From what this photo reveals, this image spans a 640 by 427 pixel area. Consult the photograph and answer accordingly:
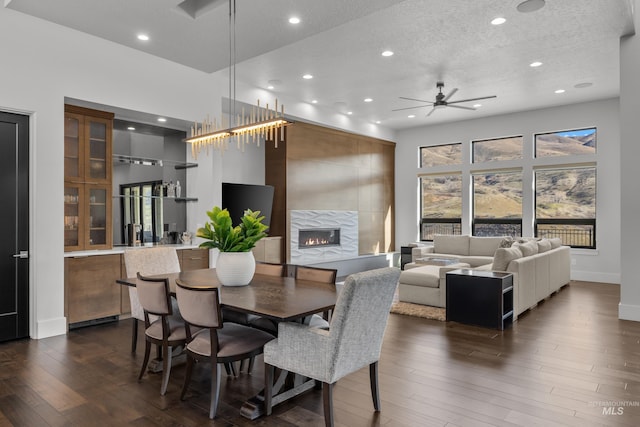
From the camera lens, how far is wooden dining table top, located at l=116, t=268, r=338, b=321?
2453 mm

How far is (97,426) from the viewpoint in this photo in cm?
251

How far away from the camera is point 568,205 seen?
8.34 metres

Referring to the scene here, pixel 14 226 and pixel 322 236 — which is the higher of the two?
pixel 14 226

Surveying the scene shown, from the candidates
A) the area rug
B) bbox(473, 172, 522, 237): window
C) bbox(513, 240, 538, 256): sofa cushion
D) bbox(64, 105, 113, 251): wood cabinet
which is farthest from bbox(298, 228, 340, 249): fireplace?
bbox(513, 240, 538, 256): sofa cushion

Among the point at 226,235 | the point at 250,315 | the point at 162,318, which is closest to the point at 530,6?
the point at 226,235

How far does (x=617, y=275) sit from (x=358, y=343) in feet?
24.2

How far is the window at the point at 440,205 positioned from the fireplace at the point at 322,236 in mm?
1991

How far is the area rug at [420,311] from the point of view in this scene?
516 centimetres

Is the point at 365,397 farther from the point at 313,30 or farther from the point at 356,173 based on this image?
the point at 356,173

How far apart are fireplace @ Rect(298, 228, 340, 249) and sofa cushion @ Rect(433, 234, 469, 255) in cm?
214

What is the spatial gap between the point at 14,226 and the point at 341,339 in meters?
3.77

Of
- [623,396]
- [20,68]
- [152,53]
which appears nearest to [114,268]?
[20,68]

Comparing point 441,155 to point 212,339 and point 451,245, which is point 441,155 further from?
point 212,339

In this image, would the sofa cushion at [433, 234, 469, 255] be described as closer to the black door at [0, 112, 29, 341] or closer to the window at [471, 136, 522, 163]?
the window at [471, 136, 522, 163]
